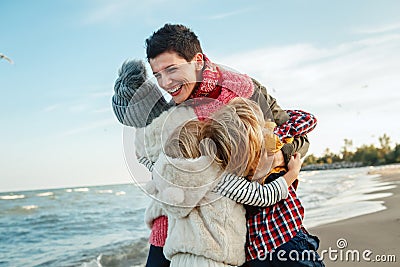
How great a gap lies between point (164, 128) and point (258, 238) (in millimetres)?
629

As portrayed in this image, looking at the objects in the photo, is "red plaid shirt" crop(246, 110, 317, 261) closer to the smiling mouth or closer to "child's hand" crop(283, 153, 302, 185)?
"child's hand" crop(283, 153, 302, 185)

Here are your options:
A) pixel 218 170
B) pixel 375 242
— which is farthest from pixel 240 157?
pixel 375 242

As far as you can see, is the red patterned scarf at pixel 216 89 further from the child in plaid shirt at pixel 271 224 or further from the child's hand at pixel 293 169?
the child's hand at pixel 293 169

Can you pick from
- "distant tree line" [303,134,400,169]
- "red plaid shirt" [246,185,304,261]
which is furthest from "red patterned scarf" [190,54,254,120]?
"distant tree line" [303,134,400,169]

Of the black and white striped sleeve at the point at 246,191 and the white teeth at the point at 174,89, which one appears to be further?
the white teeth at the point at 174,89

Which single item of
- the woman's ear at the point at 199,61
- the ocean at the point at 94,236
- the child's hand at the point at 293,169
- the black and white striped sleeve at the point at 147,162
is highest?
the woman's ear at the point at 199,61

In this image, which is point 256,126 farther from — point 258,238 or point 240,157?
point 258,238

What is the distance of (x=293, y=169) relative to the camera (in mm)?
2383

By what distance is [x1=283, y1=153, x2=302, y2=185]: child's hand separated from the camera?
7.66 ft

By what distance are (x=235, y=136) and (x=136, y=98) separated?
52 cm

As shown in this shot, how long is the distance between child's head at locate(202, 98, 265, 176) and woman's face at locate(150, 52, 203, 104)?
7.2 inches

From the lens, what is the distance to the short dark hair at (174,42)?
2.27 m

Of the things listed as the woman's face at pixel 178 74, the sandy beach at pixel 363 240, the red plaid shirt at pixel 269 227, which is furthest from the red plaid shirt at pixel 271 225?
the sandy beach at pixel 363 240

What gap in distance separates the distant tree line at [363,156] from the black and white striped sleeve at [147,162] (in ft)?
172
